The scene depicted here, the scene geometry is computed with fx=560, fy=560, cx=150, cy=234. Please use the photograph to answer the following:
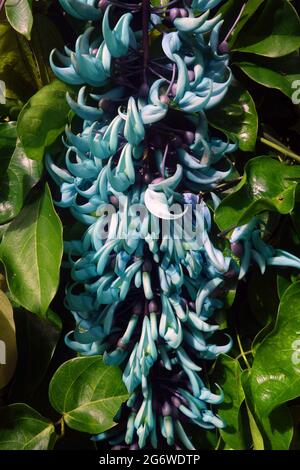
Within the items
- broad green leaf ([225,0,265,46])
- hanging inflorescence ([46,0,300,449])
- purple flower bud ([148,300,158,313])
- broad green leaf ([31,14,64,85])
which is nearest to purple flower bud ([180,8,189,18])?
hanging inflorescence ([46,0,300,449])

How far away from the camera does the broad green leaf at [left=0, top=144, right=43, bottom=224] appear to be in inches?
30.0

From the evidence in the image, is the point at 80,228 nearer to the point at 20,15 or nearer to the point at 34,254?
the point at 34,254

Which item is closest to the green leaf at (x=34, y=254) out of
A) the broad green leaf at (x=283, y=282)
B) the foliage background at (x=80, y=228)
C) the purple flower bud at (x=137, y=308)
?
the foliage background at (x=80, y=228)

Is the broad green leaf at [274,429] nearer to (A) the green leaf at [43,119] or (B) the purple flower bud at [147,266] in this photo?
(B) the purple flower bud at [147,266]

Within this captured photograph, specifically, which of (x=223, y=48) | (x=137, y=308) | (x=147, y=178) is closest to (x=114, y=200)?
(x=147, y=178)

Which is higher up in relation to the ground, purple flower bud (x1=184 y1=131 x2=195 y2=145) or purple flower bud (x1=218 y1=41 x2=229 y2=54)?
purple flower bud (x1=218 y1=41 x2=229 y2=54)

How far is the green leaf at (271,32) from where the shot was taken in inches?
29.8

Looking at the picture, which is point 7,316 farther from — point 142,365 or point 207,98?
point 207,98

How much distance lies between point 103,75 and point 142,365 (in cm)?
36

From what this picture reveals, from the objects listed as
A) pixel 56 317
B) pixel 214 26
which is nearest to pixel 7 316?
pixel 56 317

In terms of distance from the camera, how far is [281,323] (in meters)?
0.75

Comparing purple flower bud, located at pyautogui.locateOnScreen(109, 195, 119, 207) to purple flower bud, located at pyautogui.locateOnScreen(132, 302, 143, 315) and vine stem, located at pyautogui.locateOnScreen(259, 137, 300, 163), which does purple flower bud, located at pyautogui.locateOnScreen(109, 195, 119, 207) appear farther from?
vine stem, located at pyautogui.locateOnScreen(259, 137, 300, 163)

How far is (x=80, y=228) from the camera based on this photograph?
0.79 m

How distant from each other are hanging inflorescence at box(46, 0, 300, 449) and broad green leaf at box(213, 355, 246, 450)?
0.05 m
